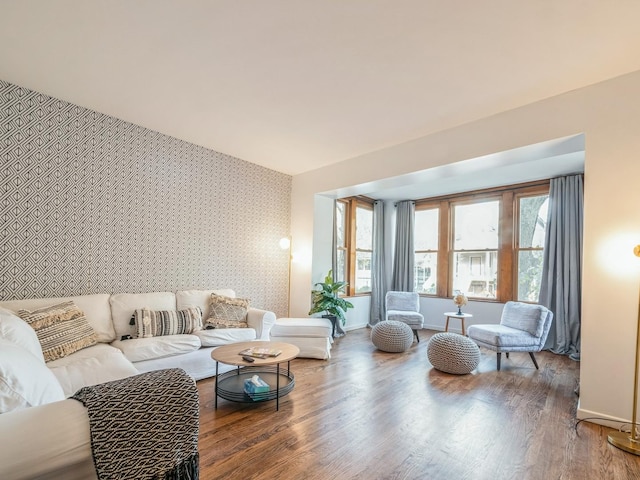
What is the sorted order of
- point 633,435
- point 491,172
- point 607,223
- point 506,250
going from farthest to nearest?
point 506,250 < point 491,172 < point 607,223 < point 633,435

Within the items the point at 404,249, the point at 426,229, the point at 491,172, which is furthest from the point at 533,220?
the point at 404,249

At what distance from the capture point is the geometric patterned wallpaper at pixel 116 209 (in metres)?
3.04

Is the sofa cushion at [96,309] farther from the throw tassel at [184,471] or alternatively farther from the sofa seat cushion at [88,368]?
the throw tassel at [184,471]

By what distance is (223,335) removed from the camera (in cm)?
366

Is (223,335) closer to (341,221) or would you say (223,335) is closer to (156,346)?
(156,346)

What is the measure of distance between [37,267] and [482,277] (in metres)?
6.59

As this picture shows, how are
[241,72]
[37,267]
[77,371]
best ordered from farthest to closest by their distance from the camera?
[37,267] → [241,72] → [77,371]

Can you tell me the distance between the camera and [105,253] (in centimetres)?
357

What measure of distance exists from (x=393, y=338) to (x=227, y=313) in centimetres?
236

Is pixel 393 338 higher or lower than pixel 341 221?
lower

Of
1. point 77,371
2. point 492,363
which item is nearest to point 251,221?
point 77,371

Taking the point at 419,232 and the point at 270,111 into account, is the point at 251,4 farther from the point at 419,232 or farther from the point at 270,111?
the point at 419,232

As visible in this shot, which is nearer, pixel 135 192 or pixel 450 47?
pixel 450 47

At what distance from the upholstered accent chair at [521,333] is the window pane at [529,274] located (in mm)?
1544
